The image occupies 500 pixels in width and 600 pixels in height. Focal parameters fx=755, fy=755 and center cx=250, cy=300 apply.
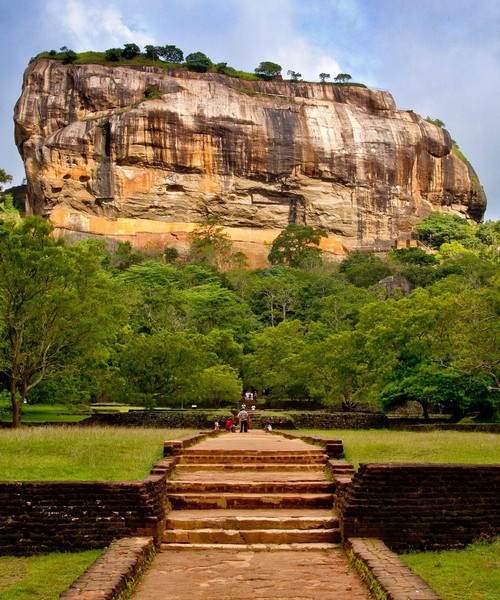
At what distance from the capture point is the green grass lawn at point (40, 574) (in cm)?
657

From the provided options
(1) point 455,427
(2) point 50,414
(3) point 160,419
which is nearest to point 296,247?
(2) point 50,414

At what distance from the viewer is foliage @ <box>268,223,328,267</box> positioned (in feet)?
217

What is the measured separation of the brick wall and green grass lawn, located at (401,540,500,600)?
285 cm

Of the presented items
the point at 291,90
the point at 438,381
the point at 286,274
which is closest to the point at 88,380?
the point at 438,381

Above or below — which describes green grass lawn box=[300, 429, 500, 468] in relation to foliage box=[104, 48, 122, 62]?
below

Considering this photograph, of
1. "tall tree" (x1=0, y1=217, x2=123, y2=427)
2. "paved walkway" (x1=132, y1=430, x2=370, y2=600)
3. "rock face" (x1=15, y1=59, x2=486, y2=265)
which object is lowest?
"paved walkway" (x1=132, y1=430, x2=370, y2=600)

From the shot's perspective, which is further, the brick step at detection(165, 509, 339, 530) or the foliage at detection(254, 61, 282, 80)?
the foliage at detection(254, 61, 282, 80)

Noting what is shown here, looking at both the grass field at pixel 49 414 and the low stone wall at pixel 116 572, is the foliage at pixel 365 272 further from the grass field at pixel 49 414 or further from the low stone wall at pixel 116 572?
the low stone wall at pixel 116 572

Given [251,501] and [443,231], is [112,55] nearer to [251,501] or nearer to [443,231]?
[443,231]

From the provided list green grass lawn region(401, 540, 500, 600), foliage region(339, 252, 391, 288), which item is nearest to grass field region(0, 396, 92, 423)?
green grass lawn region(401, 540, 500, 600)

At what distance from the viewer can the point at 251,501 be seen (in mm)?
9531

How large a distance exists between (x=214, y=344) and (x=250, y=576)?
85.1 ft

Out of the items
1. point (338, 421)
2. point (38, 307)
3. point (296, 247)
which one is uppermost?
point (296, 247)

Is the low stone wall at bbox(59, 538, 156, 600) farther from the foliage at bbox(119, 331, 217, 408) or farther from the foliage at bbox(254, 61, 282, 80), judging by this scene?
the foliage at bbox(254, 61, 282, 80)
